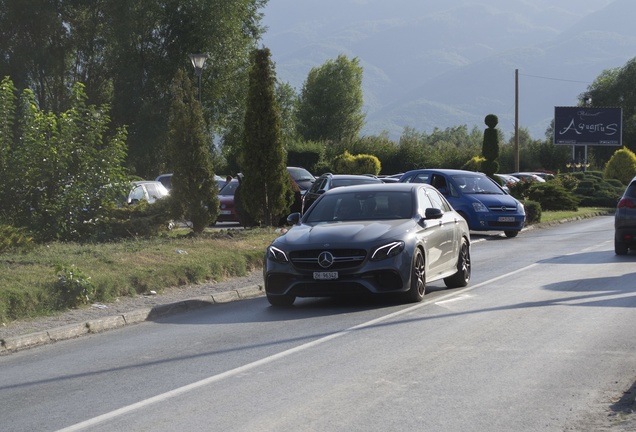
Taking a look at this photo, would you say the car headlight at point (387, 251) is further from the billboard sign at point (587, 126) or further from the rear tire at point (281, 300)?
the billboard sign at point (587, 126)

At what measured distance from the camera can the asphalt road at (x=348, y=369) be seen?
7277 millimetres

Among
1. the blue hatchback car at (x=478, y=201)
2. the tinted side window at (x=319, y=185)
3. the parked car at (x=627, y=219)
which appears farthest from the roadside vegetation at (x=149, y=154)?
the parked car at (x=627, y=219)

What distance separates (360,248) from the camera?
13320 mm

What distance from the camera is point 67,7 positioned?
56.8 metres

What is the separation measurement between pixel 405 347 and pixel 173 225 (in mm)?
13313

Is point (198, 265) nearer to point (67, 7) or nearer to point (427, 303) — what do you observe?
point (427, 303)

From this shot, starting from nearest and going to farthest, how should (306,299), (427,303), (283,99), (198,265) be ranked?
(427,303)
(306,299)
(198,265)
(283,99)

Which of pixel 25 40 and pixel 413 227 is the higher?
pixel 25 40

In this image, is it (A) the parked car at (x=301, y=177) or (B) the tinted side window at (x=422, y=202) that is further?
(A) the parked car at (x=301, y=177)

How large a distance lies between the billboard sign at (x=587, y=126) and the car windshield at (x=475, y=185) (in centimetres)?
4182

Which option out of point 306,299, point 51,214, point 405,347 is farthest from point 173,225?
point 405,347

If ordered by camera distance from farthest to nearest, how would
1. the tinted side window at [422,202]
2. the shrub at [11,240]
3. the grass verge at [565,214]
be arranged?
the grass verge at [565,214] → the shrub at [11,240] → the tinted side window at [422,202]

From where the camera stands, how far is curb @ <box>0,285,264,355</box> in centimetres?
1123

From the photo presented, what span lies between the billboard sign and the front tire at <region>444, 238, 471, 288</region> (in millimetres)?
55729
